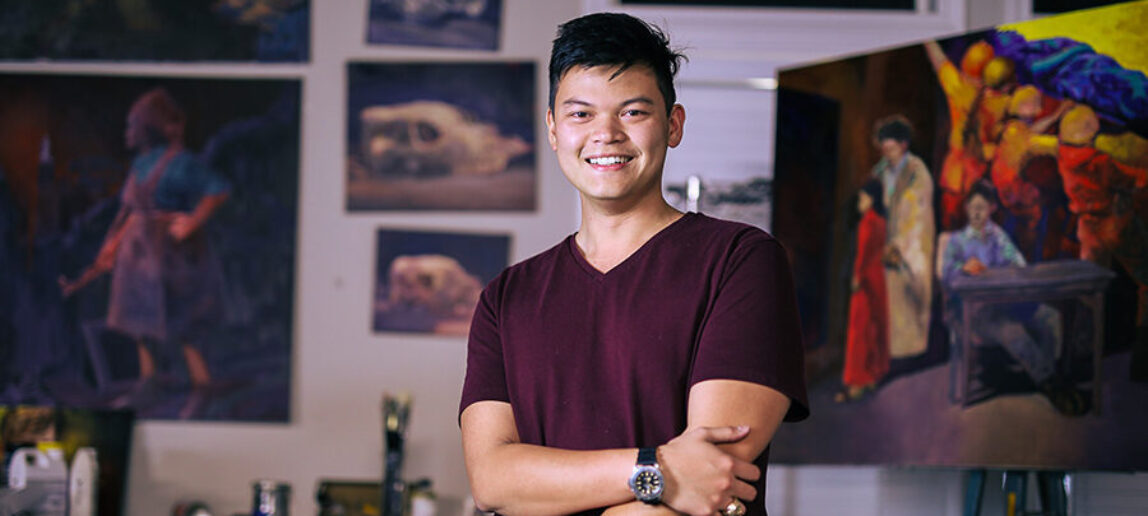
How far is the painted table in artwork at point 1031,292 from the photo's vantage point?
2879 millimetres

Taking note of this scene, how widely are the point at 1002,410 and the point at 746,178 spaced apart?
3.87 ft

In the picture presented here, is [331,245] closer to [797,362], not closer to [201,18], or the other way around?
[201,18]

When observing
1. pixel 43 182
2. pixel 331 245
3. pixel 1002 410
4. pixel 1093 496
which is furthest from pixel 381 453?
pixel 1093 496

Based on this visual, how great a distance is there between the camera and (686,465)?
1521 mm

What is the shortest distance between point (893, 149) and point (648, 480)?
1984 millimetres

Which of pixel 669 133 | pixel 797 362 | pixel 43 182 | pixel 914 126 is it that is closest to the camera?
pixel 797 362

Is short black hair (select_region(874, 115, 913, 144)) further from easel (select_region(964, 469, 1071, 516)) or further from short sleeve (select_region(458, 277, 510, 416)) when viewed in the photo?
short sleeve (select_region(458, 277, 510, 416))

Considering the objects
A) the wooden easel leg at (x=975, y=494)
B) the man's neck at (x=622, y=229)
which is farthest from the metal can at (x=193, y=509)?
the man's neck at (x=622, y=229)

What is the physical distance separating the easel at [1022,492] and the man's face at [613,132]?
186 centimetres

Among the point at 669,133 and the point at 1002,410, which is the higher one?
the point at 669,133

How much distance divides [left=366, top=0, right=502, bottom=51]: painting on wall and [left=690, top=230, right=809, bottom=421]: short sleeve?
240cm

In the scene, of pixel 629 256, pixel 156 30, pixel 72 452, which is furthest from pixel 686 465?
pixel 156 30

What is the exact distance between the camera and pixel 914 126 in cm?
323

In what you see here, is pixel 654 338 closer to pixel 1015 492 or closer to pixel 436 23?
pixel 1015 492
